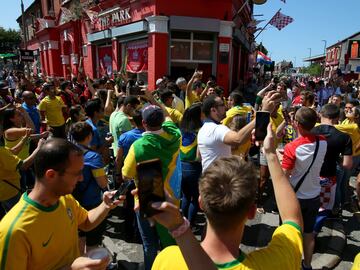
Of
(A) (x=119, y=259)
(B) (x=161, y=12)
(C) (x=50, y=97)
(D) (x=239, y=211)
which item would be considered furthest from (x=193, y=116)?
(B) (x=161, y=12)

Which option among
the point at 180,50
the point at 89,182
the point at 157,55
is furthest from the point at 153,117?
the point at 180,50

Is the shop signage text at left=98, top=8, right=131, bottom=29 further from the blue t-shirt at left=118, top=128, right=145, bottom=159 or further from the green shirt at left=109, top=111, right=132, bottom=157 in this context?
the blue t-shirt at left=118, top=128, right=145, bottom=159

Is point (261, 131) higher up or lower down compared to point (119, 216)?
higher up

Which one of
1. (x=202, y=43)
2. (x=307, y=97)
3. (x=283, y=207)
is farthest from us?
(x=202, y=43)

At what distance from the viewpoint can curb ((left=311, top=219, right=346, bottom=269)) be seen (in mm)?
3821

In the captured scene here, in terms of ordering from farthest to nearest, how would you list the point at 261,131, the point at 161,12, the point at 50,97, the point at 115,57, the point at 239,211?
the point at 115,57 → the point at 161,12 → the point at 50,97 → the point at 261,131 → the point at 239,211

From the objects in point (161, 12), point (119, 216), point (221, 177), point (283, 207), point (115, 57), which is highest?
point (161, 12)

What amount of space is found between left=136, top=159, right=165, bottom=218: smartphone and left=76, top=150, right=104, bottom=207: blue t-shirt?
7.09 feet

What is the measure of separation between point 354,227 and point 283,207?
13.5 feet

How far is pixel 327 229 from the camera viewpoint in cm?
466

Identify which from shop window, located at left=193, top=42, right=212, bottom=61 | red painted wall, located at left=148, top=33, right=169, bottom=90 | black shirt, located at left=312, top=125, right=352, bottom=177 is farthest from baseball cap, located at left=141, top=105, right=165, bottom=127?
shop window, located at left=193, top=42, right=212, bottom=61

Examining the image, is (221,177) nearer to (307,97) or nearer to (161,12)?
(307,97)

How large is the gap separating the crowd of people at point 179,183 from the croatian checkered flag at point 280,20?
1035cm

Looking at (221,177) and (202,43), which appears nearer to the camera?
(221,177)
